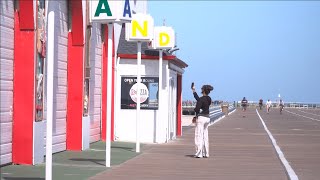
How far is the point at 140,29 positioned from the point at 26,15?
5956mm

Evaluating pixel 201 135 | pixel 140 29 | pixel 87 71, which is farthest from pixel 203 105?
pixel 87 71

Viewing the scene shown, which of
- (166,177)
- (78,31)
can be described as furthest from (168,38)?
(166,177)

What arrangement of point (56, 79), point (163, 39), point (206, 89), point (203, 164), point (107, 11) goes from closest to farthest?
point (107, 11) → point (203, 164) → point (56, 79) → point (206, 89) → point (163, 39)

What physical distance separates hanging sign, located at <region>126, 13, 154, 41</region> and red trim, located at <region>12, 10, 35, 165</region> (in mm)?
5724

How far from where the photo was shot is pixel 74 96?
19.1 metres

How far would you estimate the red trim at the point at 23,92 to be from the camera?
571 inches

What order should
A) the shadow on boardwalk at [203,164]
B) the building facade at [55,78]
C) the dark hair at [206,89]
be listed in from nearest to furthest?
the shadow on boardwalk at [203,164]
the building facade at [55,78]
the dark hair at [206,89]

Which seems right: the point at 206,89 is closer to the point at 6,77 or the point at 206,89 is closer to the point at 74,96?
the point at 74,96

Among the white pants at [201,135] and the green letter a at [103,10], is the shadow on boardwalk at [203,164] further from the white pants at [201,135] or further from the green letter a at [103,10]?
the green letter a at [103,10]

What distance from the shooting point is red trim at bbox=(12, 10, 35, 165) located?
47.6 feet

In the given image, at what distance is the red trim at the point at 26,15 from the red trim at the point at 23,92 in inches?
1.2

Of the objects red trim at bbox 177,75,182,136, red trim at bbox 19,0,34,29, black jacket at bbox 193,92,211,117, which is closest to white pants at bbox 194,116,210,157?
black jacket at bbox 193,92,211,117

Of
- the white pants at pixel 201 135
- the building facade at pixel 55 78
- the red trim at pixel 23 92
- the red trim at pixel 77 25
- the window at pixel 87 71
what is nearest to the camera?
the building facade at pixel 55 78

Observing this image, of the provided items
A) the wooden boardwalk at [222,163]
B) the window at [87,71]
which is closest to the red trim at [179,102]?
the wooden boardwalk at [222,163]
